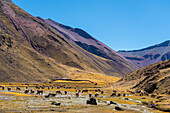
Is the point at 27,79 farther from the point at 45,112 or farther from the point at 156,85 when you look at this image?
the point at 45,112

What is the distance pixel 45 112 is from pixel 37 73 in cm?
15345

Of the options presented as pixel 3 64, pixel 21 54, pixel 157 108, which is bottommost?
pixel 157 108

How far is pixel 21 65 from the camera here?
17388 centimetres

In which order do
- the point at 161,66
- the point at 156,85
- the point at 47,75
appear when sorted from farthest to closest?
the point at 47,75 < the point at 161,66 < the point at 156,85

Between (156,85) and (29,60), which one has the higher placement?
(29,60)

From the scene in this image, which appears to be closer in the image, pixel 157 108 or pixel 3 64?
pixel 157 108

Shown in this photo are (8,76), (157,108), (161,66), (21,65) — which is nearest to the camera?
(157,108)

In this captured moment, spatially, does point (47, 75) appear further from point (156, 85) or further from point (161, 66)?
point (156, 85)

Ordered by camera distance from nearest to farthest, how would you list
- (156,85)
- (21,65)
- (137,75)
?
(156,85), (137,75), (21,65)

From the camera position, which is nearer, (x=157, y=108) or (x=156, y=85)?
(x=157, y=108)

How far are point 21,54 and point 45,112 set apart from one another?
569ft

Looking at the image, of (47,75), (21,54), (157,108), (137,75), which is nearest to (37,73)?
(47,75)

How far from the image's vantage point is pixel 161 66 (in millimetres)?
119062

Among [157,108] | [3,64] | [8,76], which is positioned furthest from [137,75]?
[3,64]
